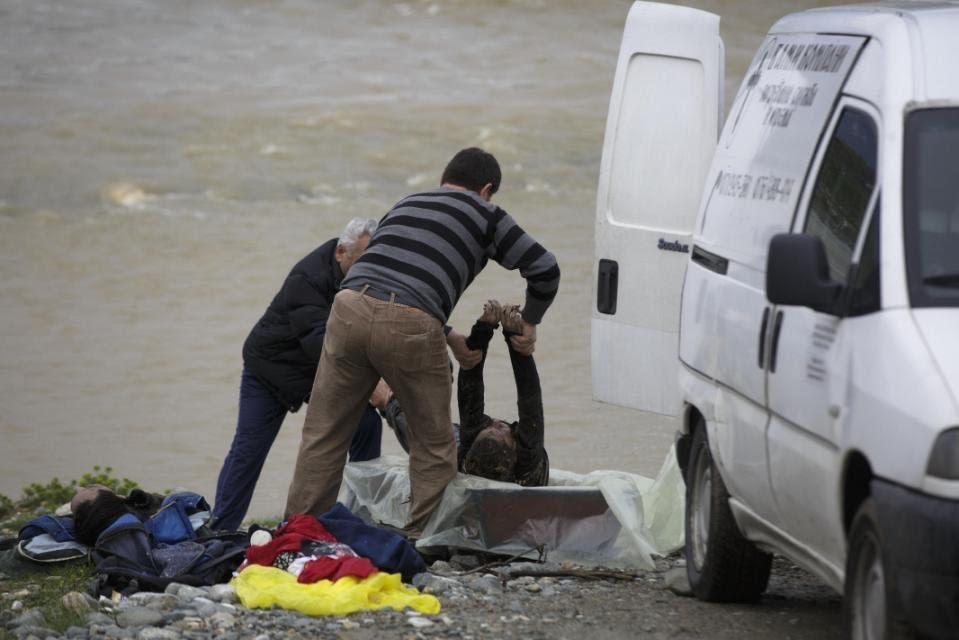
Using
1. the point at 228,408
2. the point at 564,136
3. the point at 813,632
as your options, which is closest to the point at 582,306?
the point at 228,408

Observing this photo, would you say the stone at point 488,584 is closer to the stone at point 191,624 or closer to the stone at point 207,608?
the stone at point 207,608

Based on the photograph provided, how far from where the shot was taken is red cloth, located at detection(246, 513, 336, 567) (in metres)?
6.54

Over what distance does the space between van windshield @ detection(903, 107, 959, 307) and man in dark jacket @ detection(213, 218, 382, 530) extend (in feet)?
13.0

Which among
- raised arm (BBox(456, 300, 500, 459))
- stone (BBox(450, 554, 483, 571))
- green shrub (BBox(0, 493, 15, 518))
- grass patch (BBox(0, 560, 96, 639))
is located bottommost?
green shrub (BBox(0, 493, 15, 518))

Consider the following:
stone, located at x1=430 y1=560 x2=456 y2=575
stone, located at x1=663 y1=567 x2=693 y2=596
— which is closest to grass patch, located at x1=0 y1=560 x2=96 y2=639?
stone, located at x1=430 y1=560 x2=456 y2=575

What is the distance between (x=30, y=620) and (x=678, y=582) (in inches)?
97.5

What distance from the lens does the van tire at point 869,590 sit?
14.0 ft

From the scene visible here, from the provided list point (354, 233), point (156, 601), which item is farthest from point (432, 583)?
point (354, 233)

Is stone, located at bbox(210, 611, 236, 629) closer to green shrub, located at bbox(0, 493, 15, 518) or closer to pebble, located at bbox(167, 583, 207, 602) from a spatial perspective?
pebble, located at bbox(167, 583, 207, 602)

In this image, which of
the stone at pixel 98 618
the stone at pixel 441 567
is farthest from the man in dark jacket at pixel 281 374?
the stone at pixel 98 618

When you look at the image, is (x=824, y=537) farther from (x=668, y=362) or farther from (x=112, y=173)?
(x=112, y=173)

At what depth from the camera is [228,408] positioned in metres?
18.6

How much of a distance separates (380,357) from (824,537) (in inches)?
104

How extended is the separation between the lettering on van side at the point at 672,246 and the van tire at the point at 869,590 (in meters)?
3.34
